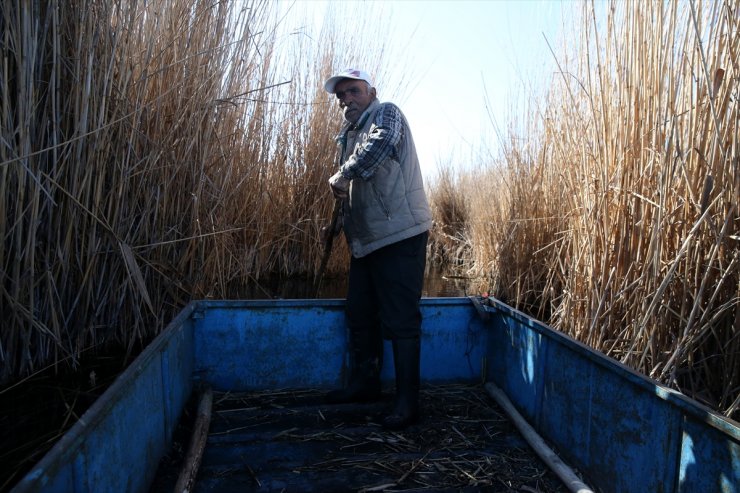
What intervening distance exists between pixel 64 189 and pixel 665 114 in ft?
6.54

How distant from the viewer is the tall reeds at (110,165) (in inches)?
60.3

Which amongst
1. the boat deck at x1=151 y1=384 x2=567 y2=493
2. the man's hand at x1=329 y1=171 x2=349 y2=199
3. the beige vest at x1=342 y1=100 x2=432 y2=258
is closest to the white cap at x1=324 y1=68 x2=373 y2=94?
the beige vest at x1=342 y1=100 x2=432 y2=258

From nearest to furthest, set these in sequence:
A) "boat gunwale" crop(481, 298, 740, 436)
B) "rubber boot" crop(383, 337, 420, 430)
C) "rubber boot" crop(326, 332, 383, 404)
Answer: "boat gunwale" crop(481, 298, 740, 436)
"rubber boot" crop(383, 337, 420, 430)
"rubber boot" crop(326, 332, 383, 404)

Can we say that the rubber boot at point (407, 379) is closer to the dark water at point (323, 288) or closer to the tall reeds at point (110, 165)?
the tall reeds at point (110, 165)

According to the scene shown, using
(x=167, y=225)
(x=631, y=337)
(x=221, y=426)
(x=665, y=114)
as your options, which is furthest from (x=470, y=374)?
(x=167, y=225)

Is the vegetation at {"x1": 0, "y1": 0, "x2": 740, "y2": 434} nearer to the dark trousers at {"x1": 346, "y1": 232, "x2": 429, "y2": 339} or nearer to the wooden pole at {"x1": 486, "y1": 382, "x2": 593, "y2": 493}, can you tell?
the wooden pole at {"x1": 486, "y1": 382, "x2": 593, "y2": 493}

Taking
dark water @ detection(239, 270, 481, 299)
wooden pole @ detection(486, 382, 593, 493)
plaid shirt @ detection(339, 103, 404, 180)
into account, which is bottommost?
wooden pole @ detection(486, 382, 593, 493)

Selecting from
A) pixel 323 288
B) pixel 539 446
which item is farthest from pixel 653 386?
pixel 323 288

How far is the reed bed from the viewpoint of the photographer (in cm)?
155

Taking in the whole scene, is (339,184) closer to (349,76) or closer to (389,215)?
(389,215)

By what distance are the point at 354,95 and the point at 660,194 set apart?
119cm

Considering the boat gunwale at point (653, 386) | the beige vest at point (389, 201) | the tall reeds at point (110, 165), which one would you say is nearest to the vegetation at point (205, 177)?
the tall reeds at point (110, 165)

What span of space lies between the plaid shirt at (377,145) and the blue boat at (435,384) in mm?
668

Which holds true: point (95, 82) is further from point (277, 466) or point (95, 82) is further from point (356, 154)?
A: point (277, 466)
